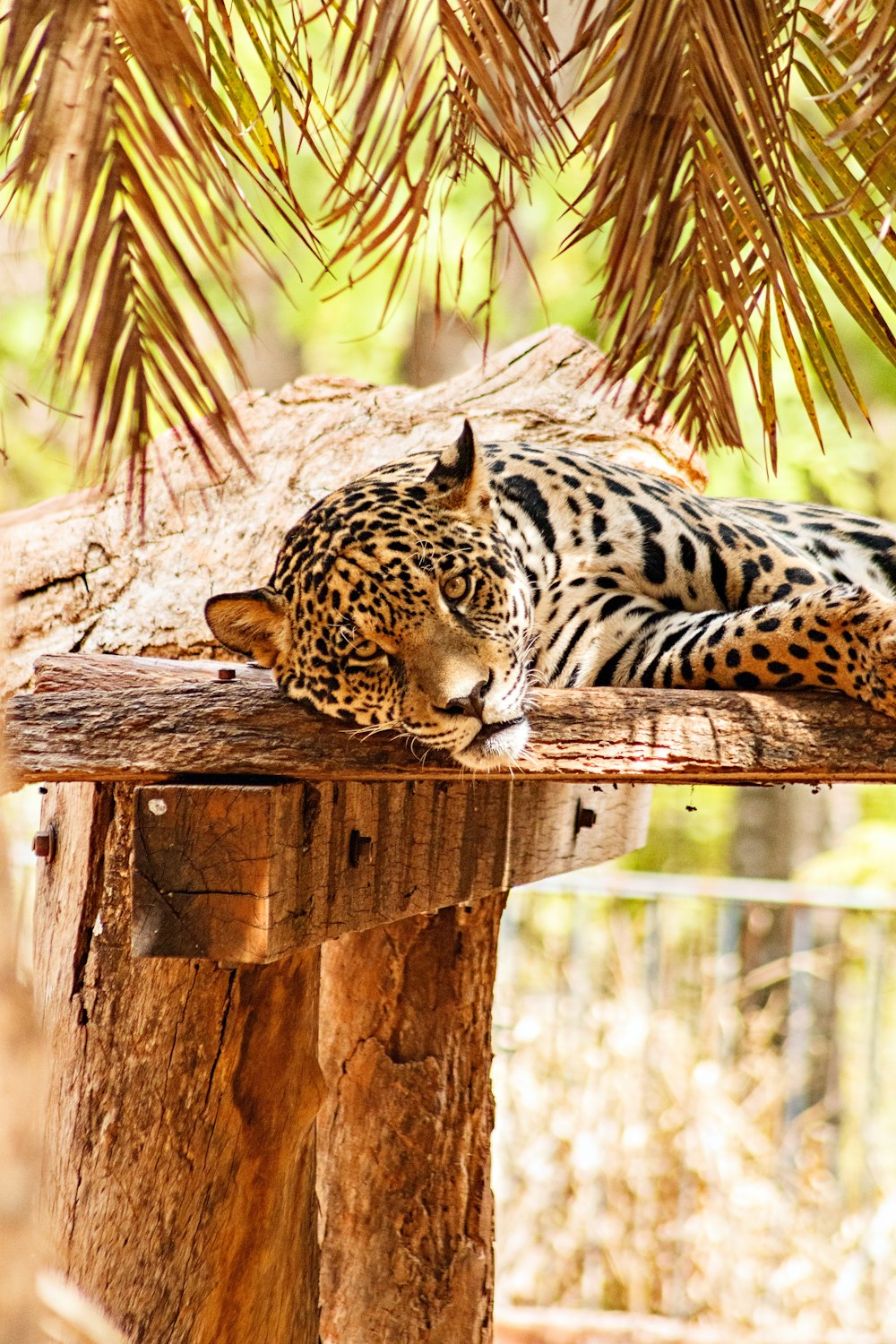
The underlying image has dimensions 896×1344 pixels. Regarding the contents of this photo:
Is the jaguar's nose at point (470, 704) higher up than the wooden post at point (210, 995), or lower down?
higher up

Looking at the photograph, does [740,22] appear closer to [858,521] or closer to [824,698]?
[824,698]

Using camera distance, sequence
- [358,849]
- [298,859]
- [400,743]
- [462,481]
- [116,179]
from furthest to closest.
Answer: [462,481] → [358,849] → [400,743] → [298,859] → [116,179]

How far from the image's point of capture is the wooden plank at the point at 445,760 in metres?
2.76

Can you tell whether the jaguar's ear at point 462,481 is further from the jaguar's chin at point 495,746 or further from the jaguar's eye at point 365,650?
the jaguar's chin at point 495,746

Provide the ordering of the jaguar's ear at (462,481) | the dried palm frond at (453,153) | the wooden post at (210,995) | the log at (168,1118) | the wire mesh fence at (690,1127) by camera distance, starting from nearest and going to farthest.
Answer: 1. the dried palm frond at (453,153)
2. the wooden post at (210,995)
3. the log at (168,1118)
4. the jaguar's ear at (462,481)
5. the wire mesh fence at (690,1127)

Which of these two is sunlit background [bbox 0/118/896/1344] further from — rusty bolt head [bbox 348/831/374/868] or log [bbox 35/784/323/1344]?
rusty bolt head [bbox 348/831/374/868]

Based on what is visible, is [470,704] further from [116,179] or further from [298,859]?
[116,179]

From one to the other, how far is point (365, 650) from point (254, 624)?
0.40 m

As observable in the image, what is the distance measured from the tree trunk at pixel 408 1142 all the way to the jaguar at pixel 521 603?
4.53 feet

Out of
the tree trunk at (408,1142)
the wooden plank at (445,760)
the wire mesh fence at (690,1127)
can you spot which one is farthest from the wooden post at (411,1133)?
the wire mesh fence at (690,1127)

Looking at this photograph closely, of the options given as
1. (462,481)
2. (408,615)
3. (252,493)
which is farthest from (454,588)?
(252,493)

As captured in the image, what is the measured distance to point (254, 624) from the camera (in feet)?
11.9

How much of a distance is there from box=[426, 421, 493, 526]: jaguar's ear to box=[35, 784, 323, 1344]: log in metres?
1.18

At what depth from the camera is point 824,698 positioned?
309cm
